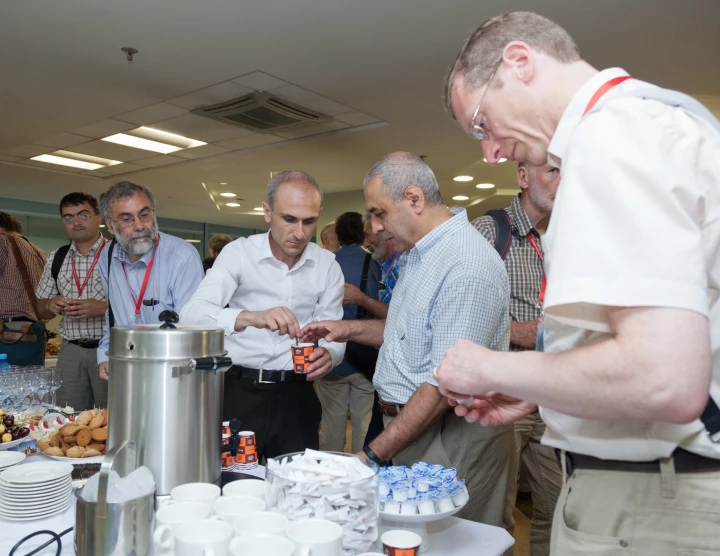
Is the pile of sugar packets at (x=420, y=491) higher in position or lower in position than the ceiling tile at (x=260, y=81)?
lower

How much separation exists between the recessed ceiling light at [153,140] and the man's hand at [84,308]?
2708 mm

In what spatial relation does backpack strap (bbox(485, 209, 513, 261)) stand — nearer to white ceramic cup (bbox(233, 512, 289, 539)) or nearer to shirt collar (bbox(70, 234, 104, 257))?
white ceramic cup (bbox(233, 512, 289, 539))

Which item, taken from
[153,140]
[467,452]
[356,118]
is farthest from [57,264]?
[467,452]

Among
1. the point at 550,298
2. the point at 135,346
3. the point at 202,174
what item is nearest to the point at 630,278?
the point at 550,298

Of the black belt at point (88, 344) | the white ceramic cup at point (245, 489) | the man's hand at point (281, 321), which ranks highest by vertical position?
the man's hand at point (281, 321)

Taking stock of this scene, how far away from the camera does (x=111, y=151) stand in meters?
6.40

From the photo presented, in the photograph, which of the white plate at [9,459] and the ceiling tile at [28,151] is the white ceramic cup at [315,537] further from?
the ceiling tile at [28,151]

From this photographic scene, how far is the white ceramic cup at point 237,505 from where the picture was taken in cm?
103

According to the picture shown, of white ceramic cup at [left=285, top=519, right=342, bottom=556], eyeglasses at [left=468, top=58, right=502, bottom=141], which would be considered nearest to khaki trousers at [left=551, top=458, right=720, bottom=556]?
white ceramic cup at [left=285, top=519, right=342, bottom=556]

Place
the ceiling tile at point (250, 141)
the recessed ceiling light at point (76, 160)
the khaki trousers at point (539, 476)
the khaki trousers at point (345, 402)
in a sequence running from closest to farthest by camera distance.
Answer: the khaki trousers at point (539, 476)
the khaki trousers at point (345, 402)
the ceiling tile at point (250, 141)
the recessed ceiling light at point (76, 160)

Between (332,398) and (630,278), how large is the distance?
11.7 ft

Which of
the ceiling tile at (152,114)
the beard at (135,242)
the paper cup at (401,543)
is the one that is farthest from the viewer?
the ceiling tile at (152,114)

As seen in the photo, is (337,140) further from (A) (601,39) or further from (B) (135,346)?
(B) (135,346)

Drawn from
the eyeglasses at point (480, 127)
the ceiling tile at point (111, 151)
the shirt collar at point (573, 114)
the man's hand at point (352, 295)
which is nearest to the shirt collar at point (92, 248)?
the man's hand at point (352, 295)
